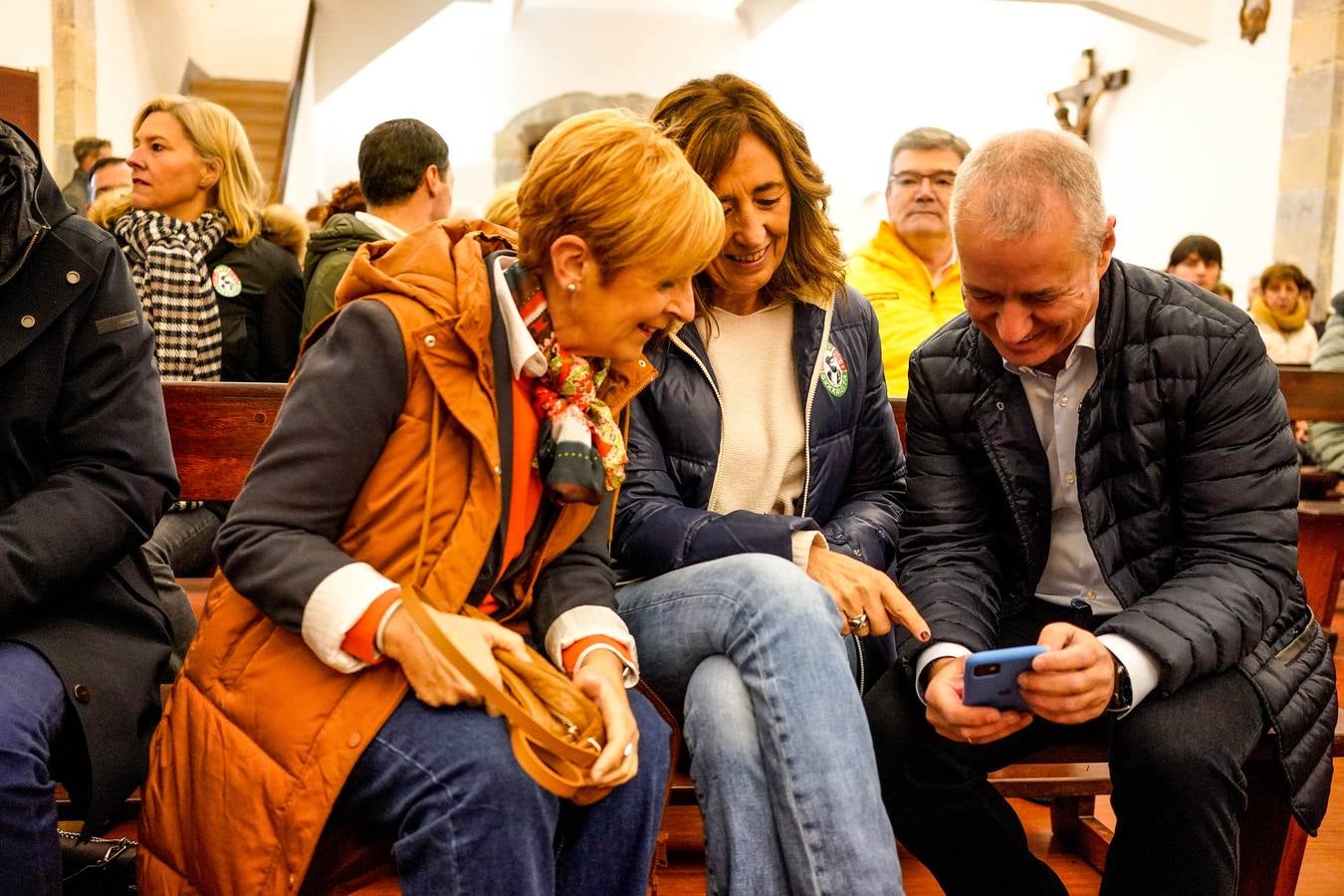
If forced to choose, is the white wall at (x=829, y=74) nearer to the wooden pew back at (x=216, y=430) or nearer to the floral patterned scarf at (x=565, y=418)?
the wooden pew back at (x=216, y=430)

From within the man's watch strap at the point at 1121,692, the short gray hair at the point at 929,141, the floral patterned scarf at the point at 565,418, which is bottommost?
the man's watch strap at the point at 1121,692

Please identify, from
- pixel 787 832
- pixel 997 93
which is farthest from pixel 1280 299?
pixel 787 832

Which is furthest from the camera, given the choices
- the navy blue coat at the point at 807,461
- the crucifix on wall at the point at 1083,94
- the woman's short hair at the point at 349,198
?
the crucifix on wall at the point at 1083,94

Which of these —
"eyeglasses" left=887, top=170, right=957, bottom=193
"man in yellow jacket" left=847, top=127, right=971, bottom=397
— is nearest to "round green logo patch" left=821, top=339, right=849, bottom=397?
"man in yellow jacket" left=847, top=127, right=971, bottom=397

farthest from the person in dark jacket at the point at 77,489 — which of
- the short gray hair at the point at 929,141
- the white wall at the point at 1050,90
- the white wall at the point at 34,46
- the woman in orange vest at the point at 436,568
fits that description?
the white wall at the point at 1050,90

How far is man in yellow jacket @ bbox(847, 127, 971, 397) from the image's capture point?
3777 mm

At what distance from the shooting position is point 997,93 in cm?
1245

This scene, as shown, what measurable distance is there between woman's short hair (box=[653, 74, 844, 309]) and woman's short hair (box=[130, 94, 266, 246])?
6.16 ft

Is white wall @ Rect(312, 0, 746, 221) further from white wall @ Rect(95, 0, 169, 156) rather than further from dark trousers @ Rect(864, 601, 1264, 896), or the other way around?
dark trousers @ Rect(864, 601, 1264, 896)

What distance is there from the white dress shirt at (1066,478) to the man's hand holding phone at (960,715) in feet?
0.29

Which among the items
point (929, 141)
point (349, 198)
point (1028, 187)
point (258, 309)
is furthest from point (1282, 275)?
point (1028, 187)

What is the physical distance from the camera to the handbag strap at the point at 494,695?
153 cm

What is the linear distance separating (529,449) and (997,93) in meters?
11.7

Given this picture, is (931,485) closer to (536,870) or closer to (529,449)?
(529,449)
